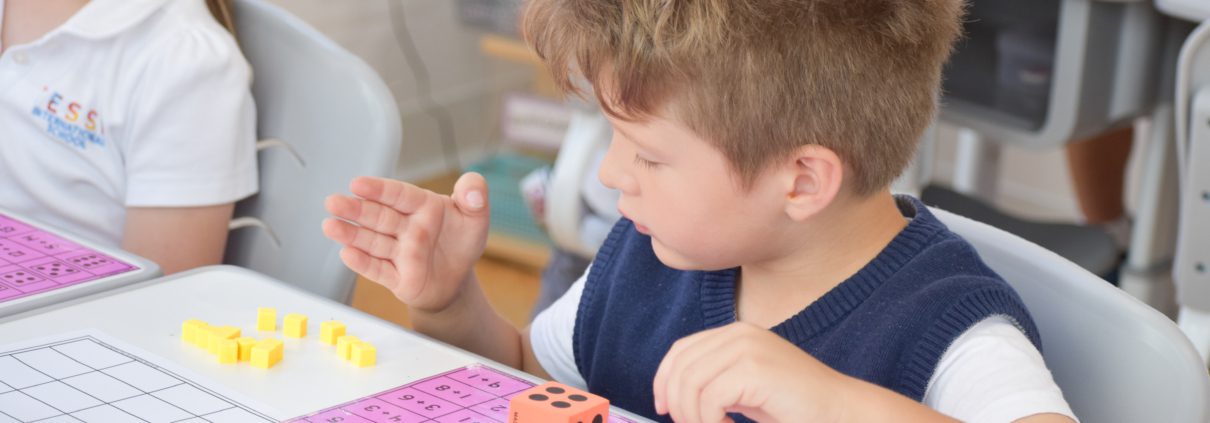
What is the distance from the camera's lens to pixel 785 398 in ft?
2.43

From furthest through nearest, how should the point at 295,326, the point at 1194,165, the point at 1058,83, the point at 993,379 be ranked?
the point at 1058,83 < the point at 1194,165 < the point at 295,326 < the point at 993,379

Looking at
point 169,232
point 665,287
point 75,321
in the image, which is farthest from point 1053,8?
point 75,321

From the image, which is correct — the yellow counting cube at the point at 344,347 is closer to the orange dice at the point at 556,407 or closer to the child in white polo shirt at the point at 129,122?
the orange dice at the point at 556,407

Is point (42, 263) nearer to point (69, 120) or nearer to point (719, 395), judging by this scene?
point (69, 120)

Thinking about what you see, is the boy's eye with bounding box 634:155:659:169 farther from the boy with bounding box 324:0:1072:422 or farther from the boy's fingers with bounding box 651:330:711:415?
the boy's fingers with bounding box 651:330:711:415

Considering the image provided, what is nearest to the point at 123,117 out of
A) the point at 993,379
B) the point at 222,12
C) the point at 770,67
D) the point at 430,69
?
the point at 222,12

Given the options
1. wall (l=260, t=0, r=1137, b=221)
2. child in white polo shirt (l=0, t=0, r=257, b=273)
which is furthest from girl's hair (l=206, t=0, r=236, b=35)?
wall (l=260, t=0, r=1137, b=221)

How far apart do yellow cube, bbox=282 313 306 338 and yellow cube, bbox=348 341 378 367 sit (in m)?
0.05

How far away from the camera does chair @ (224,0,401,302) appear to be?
1.26 metres

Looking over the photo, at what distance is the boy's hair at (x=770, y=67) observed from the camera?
2.81 ft

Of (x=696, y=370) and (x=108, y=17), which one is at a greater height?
(x=108, y=17)

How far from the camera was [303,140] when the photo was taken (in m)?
1.32

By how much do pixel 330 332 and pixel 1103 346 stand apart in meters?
0.50

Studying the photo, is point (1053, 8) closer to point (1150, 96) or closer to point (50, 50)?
point (1150, 96)
